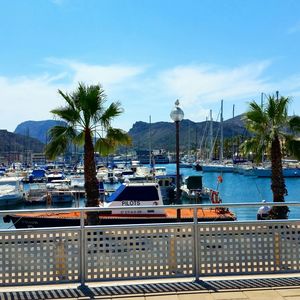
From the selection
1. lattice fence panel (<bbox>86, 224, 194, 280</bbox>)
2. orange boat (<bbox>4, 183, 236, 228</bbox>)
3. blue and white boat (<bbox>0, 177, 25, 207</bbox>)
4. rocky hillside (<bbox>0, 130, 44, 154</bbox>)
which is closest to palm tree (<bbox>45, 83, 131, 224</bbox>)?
orange boat (<bbox>4, 183, 236, 228</bbox>)

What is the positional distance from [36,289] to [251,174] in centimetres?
8049

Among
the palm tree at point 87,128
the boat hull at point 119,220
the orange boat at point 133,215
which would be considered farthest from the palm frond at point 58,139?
the boat hull at point 119,220

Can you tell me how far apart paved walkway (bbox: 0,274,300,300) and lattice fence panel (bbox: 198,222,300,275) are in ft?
0.56

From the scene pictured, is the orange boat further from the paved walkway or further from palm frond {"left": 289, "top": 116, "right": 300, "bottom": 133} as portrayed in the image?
the paved walkway

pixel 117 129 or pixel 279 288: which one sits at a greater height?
pixel 117 129

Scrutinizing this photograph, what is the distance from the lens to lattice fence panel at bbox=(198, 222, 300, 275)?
6.50m

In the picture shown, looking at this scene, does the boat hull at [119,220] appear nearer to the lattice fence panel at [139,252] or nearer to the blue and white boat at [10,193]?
the lattice fence panel at [139,252]

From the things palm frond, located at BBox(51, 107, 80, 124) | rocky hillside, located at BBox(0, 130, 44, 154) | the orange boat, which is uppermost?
rocky hillside, located at BBox(0, 130, 44, 154)

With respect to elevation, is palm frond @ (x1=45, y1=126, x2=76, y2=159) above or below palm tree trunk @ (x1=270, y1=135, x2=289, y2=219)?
above

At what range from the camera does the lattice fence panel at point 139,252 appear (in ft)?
20.7

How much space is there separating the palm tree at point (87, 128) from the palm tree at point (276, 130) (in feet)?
15.6

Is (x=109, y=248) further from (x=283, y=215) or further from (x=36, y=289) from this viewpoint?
(x=283, y=215)

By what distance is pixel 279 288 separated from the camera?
6059 millimetres

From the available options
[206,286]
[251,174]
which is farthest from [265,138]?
[251,174]
